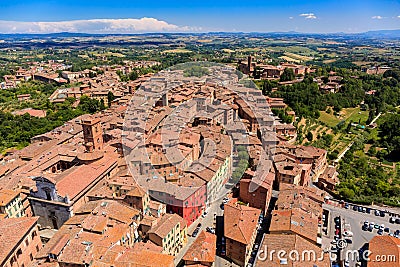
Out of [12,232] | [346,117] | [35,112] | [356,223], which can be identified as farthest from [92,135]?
[346,117]

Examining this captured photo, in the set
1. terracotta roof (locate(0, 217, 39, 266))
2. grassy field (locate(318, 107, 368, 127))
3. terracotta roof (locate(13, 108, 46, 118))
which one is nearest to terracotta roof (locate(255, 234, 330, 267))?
terracotta roof (locate(0, 217, 39, 266))

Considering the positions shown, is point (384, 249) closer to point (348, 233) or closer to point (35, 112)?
point (348, 233)

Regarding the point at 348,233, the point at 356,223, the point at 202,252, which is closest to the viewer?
the point at 202,252

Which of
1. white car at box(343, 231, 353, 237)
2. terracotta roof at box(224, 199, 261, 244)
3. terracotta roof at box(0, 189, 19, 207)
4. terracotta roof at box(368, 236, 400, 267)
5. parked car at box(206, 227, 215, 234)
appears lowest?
white car at box(343, 231, 353, 237)

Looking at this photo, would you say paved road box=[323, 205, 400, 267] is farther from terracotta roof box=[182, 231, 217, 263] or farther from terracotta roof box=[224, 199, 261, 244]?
terracotta roof box=[182, 231, 217, 263]
